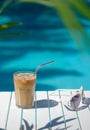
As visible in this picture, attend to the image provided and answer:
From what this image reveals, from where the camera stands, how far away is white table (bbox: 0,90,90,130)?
0.88 meters

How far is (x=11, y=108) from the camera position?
1029mm

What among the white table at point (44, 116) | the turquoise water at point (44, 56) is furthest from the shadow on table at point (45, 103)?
the turquoise water at point (44, 56)

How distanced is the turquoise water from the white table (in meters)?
1.86

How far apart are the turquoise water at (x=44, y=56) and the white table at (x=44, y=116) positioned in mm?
1859

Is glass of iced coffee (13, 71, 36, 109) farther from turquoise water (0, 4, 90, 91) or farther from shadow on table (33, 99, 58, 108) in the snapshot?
turquoise water (0, 4, 90, 91)

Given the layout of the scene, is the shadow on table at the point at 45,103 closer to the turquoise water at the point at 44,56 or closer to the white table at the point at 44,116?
the white table at the point at 44,116

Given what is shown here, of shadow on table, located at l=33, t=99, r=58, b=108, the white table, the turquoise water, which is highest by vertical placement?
the turquoise water

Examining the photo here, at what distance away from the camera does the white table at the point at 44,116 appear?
0.88 m

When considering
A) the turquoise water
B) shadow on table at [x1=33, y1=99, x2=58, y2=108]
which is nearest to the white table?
shadow on table at [x1=33, y1=99, x2=58, y2=108]

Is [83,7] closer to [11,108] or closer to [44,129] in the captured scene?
[44,129]

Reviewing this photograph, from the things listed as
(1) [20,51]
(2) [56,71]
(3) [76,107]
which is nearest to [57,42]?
(1) [20,51]

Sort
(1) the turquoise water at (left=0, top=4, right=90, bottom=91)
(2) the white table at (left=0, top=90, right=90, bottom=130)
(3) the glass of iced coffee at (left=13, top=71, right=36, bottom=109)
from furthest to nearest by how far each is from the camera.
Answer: (1) the turquoise water at (left=0, top=4, right=90, bottom=91)
(3) the glass of iced coffee at (left=13, top=71, right=36, bottom=109)
(2) the white table at (left=0, top=90, right=90, bottom=130)

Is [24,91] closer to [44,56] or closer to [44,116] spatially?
[44,116]

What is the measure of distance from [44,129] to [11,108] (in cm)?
21
